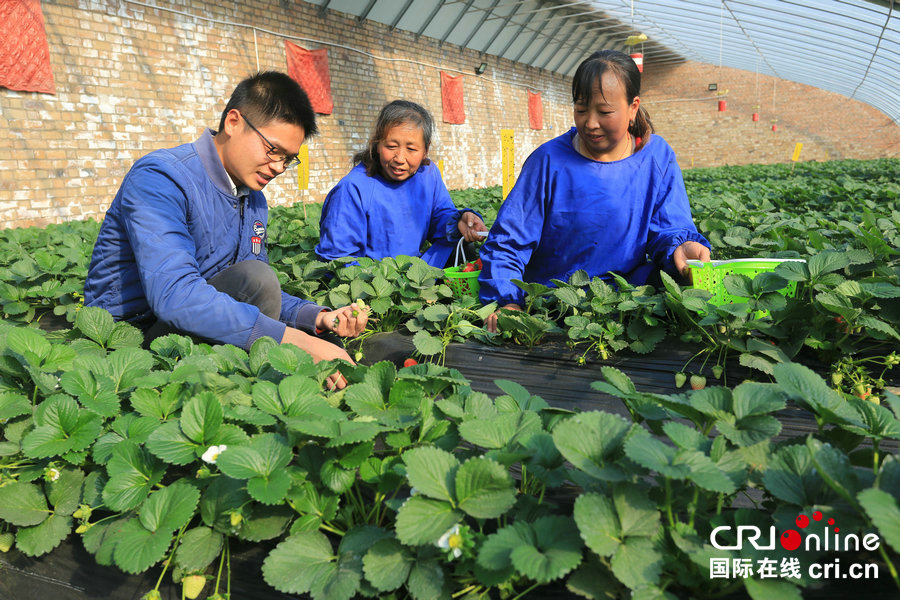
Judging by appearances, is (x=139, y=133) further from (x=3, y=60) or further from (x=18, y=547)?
(x=18, y=547)

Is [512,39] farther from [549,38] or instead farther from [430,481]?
[430,481]

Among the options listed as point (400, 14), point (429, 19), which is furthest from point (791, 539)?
point (429, 19)

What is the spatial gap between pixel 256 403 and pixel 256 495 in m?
0.26

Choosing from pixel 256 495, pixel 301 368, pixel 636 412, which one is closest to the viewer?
pixel 256 495

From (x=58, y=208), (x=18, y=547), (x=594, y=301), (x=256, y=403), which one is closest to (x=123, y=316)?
(x=18, y=547)

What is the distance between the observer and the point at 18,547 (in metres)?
1.10

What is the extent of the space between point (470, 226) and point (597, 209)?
2.52 ft

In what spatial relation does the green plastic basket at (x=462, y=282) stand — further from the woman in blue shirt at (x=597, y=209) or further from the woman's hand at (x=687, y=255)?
the woman's hand at (x=687, y=255)

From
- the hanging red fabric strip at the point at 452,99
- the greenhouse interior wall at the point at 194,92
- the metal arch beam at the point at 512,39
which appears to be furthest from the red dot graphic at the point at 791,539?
the metal arch beam at the point at 512,39

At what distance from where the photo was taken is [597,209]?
2.37m

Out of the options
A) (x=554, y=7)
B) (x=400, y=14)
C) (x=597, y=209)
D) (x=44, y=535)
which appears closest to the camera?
(x=44, y=535)

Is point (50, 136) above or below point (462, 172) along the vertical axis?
above

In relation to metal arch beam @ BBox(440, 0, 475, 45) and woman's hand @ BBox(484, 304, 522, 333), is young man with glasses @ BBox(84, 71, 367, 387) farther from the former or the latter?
metal arch beam @ BBox(440, 0, 475, 45)

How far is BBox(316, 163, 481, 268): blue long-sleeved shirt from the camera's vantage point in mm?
2969
